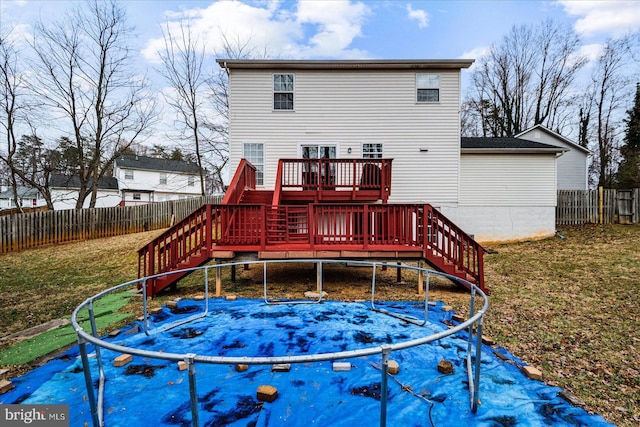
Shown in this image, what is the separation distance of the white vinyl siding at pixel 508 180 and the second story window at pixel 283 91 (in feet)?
25.7

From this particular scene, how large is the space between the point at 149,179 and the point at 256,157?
101ft

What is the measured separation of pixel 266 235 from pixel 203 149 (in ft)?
57.3

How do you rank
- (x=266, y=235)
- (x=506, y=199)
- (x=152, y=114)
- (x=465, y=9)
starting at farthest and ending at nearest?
(x=152, y=114), (x=465, y=9), (x=506, y=199), (x=266, y=235)

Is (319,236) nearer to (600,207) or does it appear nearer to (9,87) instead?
(600,207)

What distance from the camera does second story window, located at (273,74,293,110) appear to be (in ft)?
41.0

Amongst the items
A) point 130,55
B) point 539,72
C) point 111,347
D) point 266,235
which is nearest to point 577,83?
point 539,72

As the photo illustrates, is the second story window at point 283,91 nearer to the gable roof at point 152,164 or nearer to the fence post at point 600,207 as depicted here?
the fence post at point 600,207

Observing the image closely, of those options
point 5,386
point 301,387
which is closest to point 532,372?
point 301,387

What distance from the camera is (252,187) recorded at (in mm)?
11367

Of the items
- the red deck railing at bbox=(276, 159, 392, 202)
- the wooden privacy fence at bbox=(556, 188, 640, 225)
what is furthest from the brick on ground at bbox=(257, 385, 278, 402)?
the wooden privacy fence at bbox=(556, 188, 640, 225)

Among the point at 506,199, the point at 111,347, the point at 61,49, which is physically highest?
the point at 61,49

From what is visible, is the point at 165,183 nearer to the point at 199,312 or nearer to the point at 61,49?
the point at 61,49

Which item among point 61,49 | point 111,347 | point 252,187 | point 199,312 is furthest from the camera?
Result: point 61,49

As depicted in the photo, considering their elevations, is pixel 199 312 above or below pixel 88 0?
below
